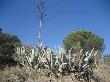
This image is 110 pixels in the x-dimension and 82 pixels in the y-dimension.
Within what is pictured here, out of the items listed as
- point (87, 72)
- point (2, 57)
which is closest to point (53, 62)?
point (87, 72)

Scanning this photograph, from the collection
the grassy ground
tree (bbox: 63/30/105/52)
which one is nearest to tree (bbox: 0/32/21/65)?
the grassy ground

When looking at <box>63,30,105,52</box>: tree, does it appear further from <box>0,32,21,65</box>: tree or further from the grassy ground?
the grassy ground

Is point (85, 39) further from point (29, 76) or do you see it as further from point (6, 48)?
point (29, 76)

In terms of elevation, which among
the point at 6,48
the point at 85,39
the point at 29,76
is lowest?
the point at 29,76

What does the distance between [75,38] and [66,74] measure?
27.0 metres

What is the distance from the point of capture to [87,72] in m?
13.9

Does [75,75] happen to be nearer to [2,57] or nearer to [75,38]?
[2,57]

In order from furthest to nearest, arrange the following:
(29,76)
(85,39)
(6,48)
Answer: (85,39) < (6,48) < (29,76)

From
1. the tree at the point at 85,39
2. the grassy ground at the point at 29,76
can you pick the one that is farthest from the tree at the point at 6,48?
the tree at the point at 85,39

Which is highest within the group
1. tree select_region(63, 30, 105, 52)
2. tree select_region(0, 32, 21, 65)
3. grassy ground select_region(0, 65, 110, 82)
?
tree select_region(63, 30, 105, 52)

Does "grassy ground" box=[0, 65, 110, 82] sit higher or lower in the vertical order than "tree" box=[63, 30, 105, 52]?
lower

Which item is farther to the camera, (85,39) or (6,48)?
(85,39)

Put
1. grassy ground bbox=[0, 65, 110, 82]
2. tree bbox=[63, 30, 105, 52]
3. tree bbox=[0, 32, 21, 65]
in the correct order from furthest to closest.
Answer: tree bbox=[63, 30, 105, 52] → tree bbox=[0, 32, 21, 65] → grassy ground bbox=[0, 65, 110, 82]

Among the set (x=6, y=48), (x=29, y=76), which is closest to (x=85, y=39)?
(x=6, y=48)
